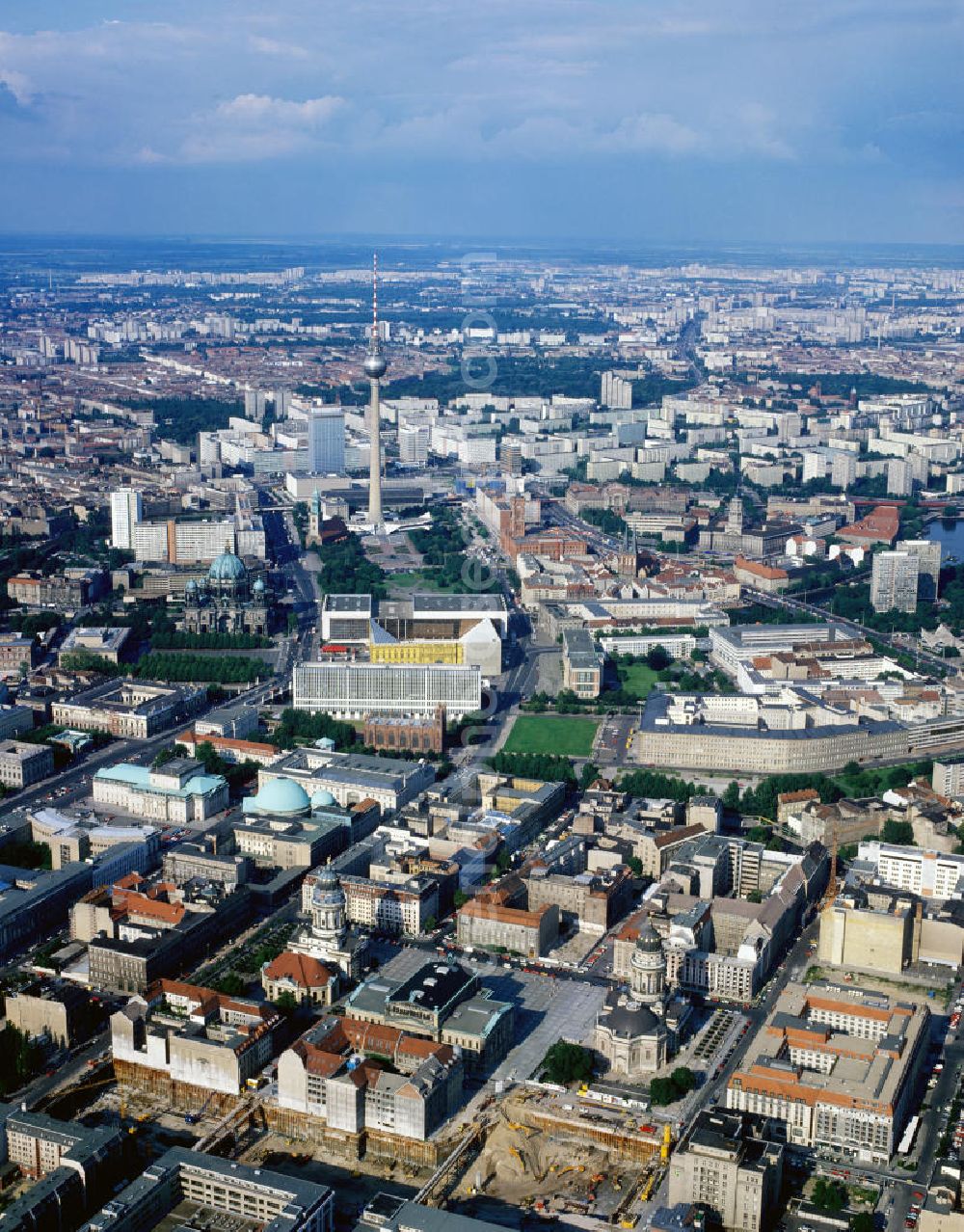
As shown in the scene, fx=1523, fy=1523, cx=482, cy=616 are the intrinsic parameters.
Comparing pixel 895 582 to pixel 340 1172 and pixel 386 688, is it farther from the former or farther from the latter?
pixel 340 1172

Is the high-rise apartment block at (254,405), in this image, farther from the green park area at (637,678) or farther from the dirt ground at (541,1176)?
the dirt ground at (541,1176)

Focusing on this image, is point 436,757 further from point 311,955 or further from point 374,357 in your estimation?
point 374,357

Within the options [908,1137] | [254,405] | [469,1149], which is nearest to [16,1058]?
[469,1149]

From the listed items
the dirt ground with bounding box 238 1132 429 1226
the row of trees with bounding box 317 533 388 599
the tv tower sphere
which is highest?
the tv tower sphere

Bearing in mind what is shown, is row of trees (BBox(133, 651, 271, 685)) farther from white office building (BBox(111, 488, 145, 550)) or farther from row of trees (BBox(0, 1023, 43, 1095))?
row of trees (BBox(0, 1023, 43, 1095))

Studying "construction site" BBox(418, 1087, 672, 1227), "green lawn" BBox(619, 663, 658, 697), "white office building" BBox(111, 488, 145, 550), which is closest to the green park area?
"green lawn" BBox(619, 663, 658, 697)

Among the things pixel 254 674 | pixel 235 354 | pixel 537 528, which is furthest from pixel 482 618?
pixel 235 354
